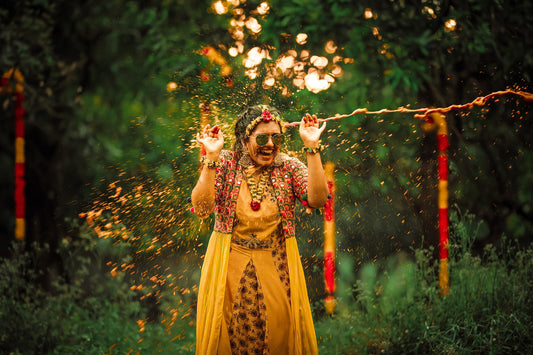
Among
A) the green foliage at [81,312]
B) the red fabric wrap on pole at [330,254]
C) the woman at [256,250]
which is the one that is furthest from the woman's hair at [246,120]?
the green foliage at [81,312]

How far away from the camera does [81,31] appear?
5340 mm

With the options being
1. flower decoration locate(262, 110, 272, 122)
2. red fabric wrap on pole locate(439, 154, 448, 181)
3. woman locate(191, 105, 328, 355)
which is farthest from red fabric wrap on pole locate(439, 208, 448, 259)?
flower decoration locate(262, 110, 272, 122)

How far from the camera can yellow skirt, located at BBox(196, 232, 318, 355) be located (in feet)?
8.61

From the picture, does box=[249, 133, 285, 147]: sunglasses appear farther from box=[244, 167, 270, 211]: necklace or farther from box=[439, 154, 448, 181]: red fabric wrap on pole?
box=[439, 154, 448, 181]: red fabric wrap on pole

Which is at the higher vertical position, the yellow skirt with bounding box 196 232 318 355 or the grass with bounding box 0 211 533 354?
the yellow skirt with bounding box 196 232 318 355

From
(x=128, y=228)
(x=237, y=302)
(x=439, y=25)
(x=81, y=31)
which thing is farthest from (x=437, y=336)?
(x=81, y=31)

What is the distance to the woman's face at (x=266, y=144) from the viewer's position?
273 centimetres

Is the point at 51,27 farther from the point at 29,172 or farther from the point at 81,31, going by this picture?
the point at 29,172

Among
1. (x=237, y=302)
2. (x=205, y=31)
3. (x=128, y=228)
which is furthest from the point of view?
(x=128, y=228)

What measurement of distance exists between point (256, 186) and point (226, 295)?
26.0 inches

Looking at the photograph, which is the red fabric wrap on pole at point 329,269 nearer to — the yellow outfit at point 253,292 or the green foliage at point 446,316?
the green foliage at point 446,316

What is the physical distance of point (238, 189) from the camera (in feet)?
8.92

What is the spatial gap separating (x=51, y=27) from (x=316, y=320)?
14.8 ft

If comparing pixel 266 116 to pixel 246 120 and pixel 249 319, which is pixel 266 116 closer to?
pixel 246 120
